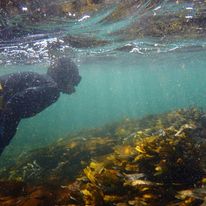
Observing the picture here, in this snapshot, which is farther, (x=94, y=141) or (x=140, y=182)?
(x=94, y=141)

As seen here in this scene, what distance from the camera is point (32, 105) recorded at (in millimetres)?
8383

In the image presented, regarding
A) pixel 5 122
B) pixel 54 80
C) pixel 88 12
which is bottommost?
pixel 5 122

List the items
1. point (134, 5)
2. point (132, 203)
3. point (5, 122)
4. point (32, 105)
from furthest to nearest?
point (134, 5) → point (32, 105) → point (5, 122) → point (132, 203)

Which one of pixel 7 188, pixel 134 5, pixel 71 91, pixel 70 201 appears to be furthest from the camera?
pixel 134 5

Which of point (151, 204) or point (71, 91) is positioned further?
point (71, 91)

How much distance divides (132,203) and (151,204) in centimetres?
A: 31

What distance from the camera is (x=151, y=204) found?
14.3 feet

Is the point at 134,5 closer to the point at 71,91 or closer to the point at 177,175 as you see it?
the point at 71,91

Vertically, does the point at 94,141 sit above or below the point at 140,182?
below

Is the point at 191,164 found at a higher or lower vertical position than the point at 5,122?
lower

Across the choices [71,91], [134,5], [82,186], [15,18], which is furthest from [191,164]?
[15,18]

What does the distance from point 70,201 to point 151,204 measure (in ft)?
5.71

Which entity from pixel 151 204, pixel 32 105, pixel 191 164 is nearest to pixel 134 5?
pixel 32 105

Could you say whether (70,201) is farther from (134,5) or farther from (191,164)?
(134,5)
